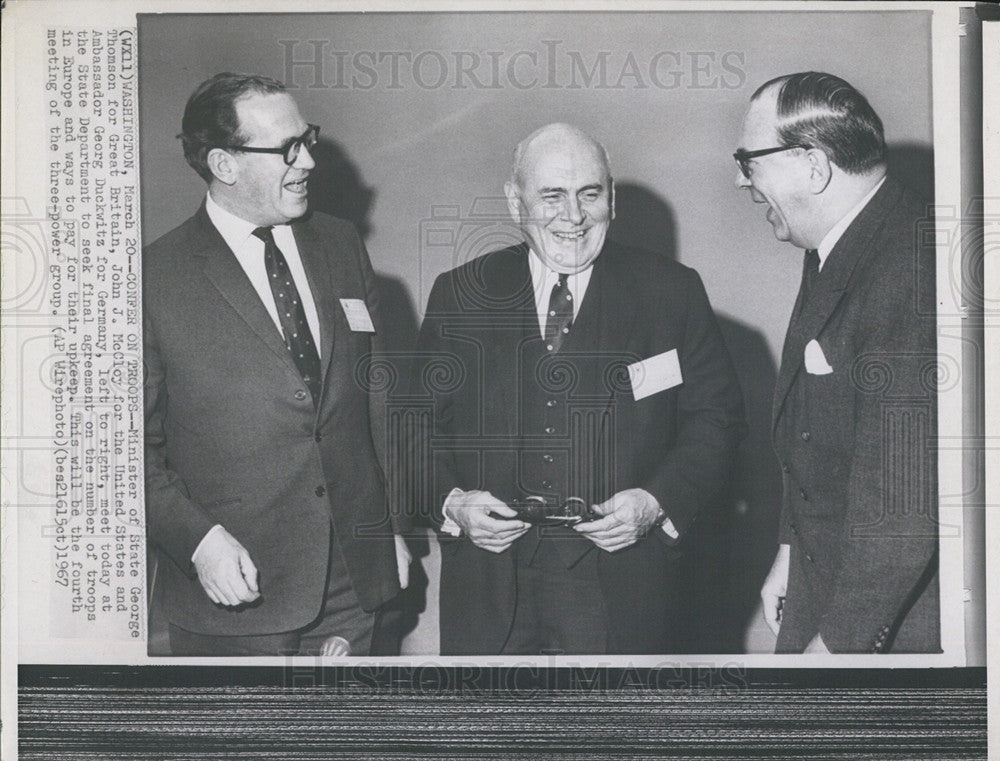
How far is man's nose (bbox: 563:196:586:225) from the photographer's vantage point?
2.61 metres

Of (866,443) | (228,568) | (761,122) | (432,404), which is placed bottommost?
(228,568)

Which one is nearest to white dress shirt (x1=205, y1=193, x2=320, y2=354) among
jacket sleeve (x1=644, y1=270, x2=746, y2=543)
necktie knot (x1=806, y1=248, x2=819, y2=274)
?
jacket sleeve (x1=644, y1=270, x2=746, y2=543)

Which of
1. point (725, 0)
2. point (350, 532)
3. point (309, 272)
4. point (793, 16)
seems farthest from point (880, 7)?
point (350, 532)

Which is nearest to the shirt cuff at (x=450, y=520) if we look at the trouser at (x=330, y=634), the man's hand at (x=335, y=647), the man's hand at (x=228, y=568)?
the trouser at (x=330, y=634)

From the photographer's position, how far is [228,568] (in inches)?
102

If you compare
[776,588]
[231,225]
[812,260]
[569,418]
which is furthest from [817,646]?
[231,225]

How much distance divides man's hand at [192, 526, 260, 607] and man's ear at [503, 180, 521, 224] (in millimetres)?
1038

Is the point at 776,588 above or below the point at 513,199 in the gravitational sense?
below

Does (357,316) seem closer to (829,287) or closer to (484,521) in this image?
(484,521)

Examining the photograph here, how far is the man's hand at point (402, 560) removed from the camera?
8.67 feet

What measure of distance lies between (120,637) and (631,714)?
1279 millimetres

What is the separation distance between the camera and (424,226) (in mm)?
2648

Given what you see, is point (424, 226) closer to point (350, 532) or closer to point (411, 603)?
point (350, 532)

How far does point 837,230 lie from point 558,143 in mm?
711
